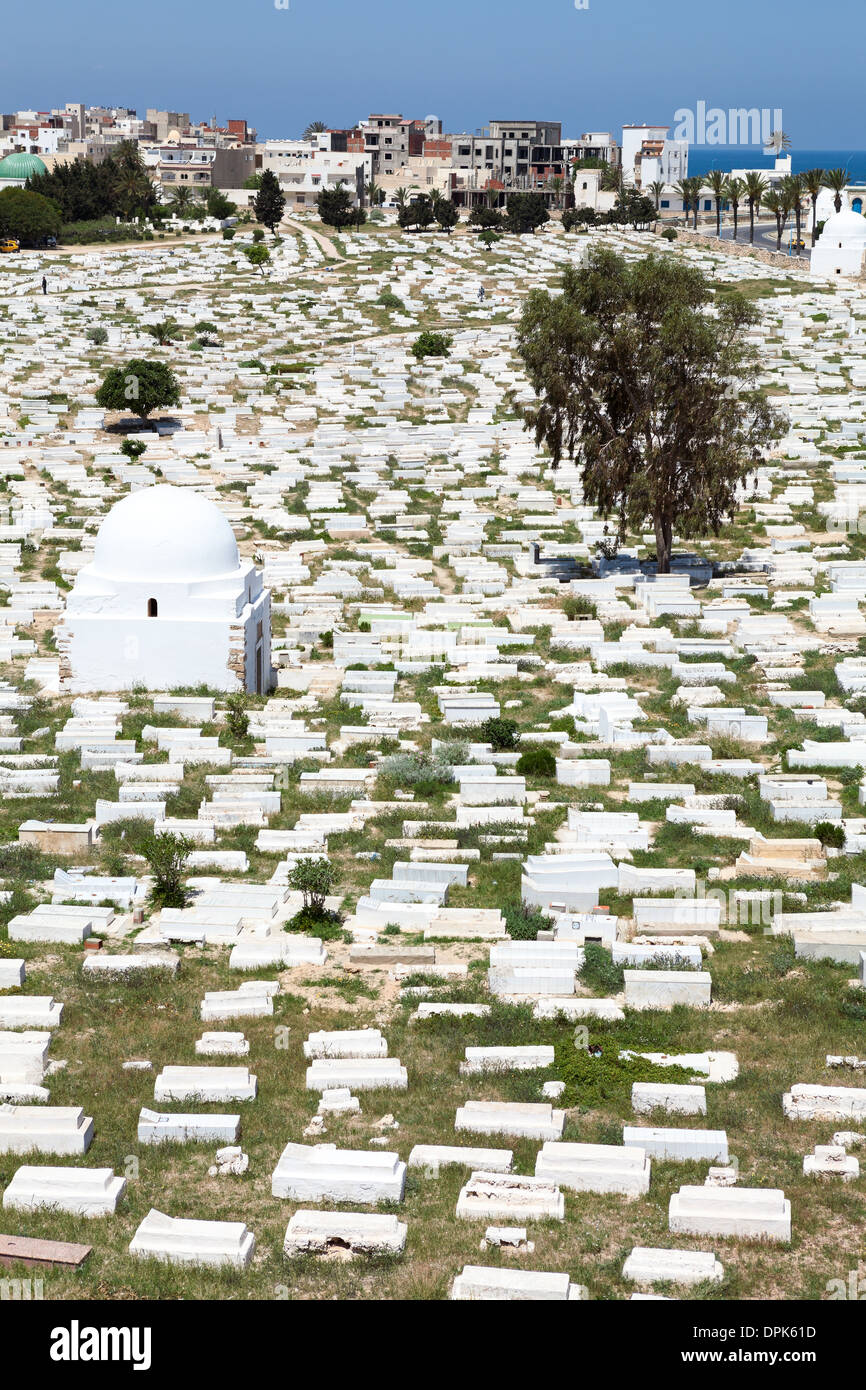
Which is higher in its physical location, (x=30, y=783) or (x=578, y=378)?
(x=578, y=378)

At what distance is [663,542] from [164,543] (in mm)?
12159

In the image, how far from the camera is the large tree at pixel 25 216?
9112 cm

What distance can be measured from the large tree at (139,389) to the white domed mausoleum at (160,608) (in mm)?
26099

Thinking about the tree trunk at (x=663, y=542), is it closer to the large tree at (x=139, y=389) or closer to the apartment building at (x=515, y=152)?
the large tree at (x=139, y=389)

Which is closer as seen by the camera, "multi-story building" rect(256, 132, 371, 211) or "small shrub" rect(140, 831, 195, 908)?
"small shrub" rect(140, 831, 195, 908)

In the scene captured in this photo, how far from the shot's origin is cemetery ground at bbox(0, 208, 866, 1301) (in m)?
12.2

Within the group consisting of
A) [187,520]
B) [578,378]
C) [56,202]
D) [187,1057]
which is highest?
[56,202]

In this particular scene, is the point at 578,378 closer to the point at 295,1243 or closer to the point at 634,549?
the point at 634,549

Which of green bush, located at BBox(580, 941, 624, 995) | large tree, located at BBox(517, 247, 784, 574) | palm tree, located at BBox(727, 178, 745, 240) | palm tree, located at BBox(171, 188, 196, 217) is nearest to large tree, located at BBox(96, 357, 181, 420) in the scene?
large tree, located at BBox(517, 247, 784, 574)

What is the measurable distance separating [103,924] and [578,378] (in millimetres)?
17823

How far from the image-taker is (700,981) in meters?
15.5

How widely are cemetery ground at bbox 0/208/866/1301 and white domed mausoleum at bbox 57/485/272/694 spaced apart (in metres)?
0.63

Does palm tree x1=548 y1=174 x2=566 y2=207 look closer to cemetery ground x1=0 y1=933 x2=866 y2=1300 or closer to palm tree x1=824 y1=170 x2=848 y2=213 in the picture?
palm tree x1=824 y1=170 x2=848 y2=213

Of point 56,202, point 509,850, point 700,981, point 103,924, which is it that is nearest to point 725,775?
point 509,850
